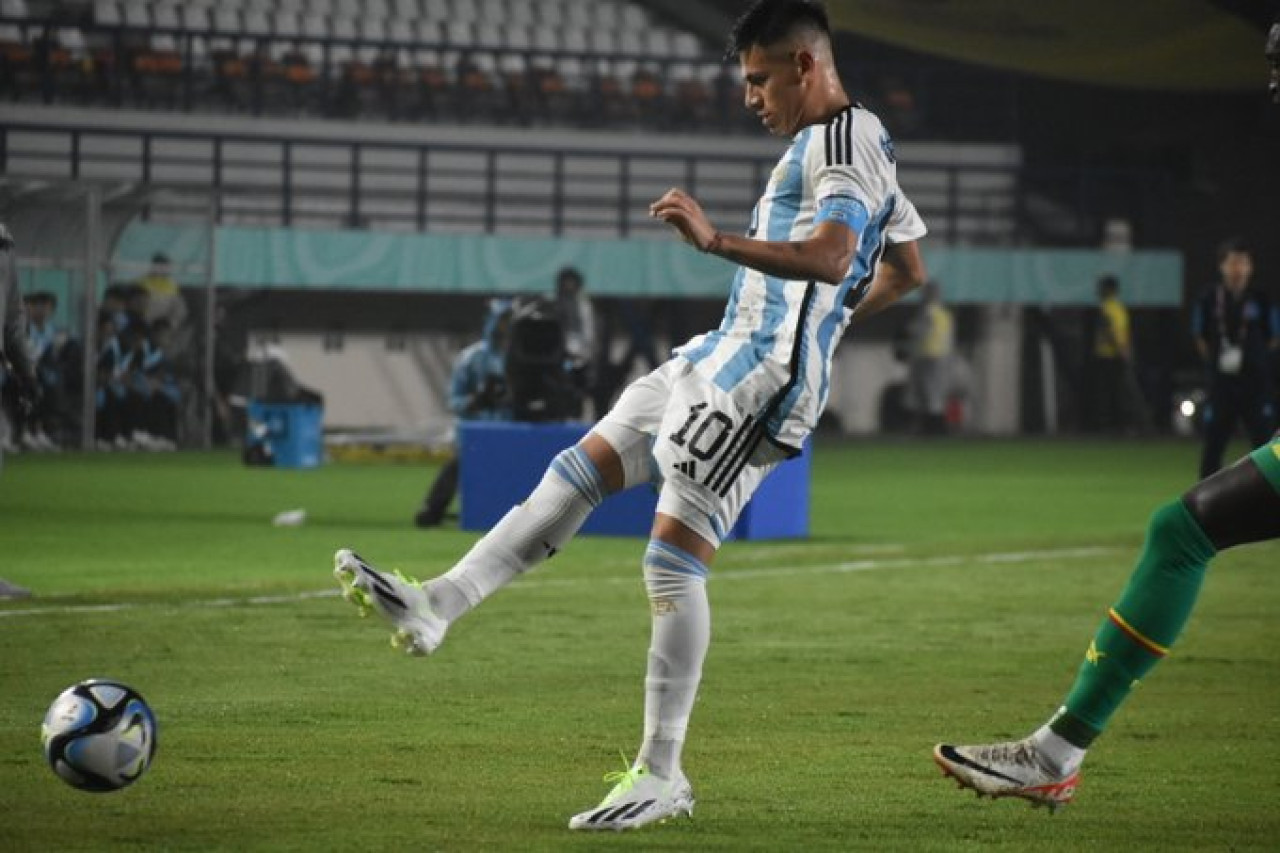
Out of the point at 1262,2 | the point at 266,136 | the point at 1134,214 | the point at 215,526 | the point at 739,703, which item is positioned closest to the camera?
the point at 739,703

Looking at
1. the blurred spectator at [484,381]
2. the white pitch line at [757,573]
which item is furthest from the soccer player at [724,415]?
the blurred spectator at [484,381]

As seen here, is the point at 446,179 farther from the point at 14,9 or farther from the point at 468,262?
the point at 14,9

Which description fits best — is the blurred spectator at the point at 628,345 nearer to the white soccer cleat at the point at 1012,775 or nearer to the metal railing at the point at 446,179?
the metal railing at the point at 446,179

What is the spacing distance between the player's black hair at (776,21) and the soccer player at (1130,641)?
164 centimetres

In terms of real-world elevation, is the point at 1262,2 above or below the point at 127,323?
above

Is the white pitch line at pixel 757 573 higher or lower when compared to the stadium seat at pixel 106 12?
lower

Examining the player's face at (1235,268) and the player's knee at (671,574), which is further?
the player's face at (1235,268)

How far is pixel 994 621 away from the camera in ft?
37.3

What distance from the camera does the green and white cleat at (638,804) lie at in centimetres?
575

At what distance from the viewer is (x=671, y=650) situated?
5.96m

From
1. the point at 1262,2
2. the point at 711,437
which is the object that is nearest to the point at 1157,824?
the point at 711,437

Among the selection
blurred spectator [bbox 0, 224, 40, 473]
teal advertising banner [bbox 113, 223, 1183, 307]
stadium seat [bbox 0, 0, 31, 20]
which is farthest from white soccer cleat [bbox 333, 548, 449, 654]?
stadium seat [bbox 0, 0, 31, 20]

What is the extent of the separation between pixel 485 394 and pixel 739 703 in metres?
10.1

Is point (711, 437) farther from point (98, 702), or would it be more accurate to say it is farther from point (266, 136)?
point (266, 136)
